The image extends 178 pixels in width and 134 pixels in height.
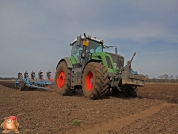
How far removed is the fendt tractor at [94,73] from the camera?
21.6 feet

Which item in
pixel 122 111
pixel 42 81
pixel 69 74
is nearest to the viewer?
pixel 122 111

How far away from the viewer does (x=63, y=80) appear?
30.5 feet

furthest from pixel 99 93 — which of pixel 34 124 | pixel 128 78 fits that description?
pixel 34 124

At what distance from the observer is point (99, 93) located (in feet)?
21.5

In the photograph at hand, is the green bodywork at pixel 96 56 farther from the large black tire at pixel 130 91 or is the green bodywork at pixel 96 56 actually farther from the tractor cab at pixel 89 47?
the large black tire at pixel 130 91

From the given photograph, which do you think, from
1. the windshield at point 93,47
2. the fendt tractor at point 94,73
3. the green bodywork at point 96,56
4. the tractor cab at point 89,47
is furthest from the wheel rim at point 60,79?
the windshield at point 93,47

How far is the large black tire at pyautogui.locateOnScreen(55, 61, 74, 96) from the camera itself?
8641 millimetres

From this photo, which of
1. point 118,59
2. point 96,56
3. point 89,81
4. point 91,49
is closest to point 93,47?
point 91,49

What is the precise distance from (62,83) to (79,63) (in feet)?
4.88

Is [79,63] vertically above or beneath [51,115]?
above

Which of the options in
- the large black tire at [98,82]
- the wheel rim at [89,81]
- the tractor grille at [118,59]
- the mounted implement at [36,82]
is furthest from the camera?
the mounted implement at [36,82]

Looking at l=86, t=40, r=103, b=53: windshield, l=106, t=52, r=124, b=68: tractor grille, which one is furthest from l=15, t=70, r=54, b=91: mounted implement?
l=106, t=52, r=124, b=68: tractor grille

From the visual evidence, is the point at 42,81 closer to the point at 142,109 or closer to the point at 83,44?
the point at 83,44

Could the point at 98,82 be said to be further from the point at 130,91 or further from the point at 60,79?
the point at 60,79
